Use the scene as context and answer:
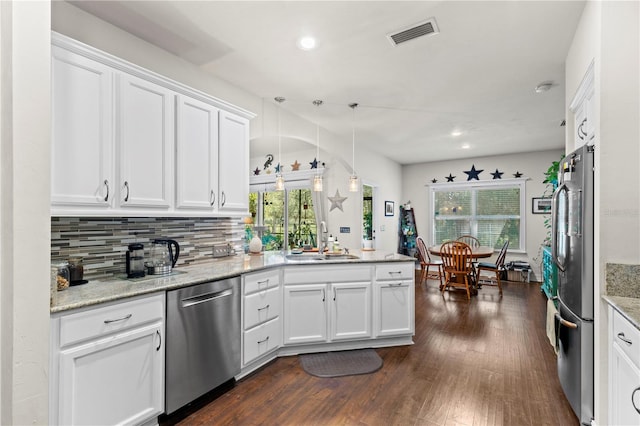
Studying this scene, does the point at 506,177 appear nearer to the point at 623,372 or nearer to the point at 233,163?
the point at 623,372

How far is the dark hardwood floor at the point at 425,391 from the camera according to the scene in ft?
6.54

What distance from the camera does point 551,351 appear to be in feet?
9.72

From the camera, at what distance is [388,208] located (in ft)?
22.8

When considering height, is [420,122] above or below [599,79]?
above

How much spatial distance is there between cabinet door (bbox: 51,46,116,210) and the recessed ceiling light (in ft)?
4.32

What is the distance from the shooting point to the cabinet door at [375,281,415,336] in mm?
3047

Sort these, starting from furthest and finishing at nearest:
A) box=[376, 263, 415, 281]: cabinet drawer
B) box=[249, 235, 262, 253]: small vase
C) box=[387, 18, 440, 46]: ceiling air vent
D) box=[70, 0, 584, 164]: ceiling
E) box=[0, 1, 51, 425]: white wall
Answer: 1. box=[249, 235, 262, 253]: small vase
2. box=[376, 263, 415, 281]: cabinet drawer
3. box=[387, 18, 440, 46]: ceiling air vent
4. box=[70, 0, 584, 164]: ceiling
5. box=[0, 1, 51, 425]: white wall

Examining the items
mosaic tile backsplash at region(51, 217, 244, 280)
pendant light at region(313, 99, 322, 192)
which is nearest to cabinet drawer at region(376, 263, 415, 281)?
pendant light at region(313, 99, 322, 192)

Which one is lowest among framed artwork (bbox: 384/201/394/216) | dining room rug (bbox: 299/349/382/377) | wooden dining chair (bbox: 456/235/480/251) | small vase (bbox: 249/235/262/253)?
dining room rug (bbox: 299/349/382/377)

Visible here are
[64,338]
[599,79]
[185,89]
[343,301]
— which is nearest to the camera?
[64,338]

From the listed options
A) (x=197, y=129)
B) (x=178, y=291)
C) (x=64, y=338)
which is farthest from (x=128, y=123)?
(x=64, y=338)

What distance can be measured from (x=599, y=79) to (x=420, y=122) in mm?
2726

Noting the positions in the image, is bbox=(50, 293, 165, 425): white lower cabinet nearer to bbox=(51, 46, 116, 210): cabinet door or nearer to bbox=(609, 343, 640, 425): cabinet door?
bbox=(51, 46, 116, 210): cabinet door

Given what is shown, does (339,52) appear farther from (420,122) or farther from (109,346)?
(109,346)
